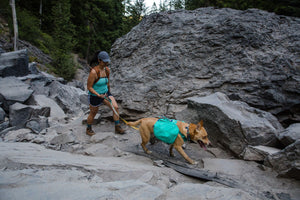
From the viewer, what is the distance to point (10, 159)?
2932 millimetres

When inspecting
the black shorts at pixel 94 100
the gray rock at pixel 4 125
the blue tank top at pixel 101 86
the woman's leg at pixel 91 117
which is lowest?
the gray rock at pixel 4 125

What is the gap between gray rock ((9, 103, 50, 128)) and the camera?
691cm

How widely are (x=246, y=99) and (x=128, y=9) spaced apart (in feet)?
101

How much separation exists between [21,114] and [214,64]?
7.45 meters

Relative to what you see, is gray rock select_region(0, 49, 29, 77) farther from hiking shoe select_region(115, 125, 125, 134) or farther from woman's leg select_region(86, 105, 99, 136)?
hiking shoe select_region(115, 125, 125, 134)

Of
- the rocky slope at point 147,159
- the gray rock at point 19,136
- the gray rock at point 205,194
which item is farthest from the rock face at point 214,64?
the gray rock at point 205,194

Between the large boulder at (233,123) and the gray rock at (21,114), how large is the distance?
6042mm

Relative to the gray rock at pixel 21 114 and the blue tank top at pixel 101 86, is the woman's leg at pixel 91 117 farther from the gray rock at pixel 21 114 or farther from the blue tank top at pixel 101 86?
the gray rock at pixel 21 114

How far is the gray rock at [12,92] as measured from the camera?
784 cm

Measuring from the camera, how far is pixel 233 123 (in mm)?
4484

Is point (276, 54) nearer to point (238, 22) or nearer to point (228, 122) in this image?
point (238, 22)

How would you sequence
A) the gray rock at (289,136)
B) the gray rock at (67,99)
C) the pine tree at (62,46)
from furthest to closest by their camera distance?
1. the pine tree at (62,46)
2. the gray rock at (67,99)
3. the gray rock at (289,136)

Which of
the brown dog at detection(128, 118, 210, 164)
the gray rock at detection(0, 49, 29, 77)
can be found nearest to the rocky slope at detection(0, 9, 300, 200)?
the brown dog at detection(128, 118, 210, 164)

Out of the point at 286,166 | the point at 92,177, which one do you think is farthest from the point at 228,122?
the point at 92,177
